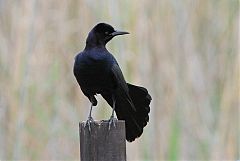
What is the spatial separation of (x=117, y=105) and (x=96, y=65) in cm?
17

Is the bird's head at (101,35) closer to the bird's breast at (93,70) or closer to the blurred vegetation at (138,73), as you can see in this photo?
the bird's breast at (93,70)

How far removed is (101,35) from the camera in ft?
8.54

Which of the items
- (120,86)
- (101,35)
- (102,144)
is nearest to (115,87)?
(120,86)

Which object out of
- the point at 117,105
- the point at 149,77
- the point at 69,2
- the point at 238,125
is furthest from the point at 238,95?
the point at 117,105

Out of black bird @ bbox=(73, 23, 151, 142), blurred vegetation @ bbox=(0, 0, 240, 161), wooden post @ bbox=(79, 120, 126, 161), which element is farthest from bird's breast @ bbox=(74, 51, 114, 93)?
blurred vegetation @ bbox=(0, 0, 240, 161)

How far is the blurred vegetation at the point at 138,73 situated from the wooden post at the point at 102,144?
1.76 metres

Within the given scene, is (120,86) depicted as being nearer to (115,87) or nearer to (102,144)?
(115,87)

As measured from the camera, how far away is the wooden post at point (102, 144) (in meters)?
2.10

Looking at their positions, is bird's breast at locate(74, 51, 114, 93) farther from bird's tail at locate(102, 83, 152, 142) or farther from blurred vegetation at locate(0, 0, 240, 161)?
blurred vegetation at locate(0, 0, 240, 161)

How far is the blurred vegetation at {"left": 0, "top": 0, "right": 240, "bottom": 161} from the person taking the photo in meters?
3.86

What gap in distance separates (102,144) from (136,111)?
14.6 inches

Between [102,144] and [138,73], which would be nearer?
[102,144]

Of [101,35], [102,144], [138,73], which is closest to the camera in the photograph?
[102,144]

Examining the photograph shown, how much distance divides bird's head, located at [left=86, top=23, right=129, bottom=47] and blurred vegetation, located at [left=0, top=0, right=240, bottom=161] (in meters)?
1.25
